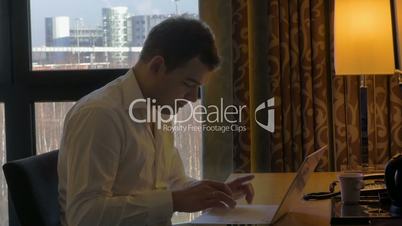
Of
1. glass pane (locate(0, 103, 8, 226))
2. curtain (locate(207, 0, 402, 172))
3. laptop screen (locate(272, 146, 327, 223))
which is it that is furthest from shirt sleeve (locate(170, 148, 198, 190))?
glass pane (locate(0, 103, 8, 226))

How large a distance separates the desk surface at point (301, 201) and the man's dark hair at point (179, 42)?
47 cm

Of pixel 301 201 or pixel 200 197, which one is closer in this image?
pixel 200 197

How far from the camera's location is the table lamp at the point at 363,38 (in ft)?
8.23

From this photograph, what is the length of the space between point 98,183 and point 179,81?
378mm

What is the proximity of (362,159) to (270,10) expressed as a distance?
79cm

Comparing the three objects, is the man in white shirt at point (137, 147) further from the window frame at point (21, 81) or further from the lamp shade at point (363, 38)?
the window frame at point (21, 81)

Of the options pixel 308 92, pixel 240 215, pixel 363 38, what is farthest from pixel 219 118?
pixel 240 215

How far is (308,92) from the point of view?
284 cm

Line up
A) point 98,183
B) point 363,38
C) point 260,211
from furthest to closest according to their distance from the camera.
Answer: point 363,38
point 260,211
point 98,183

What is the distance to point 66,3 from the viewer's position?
3.23 metres

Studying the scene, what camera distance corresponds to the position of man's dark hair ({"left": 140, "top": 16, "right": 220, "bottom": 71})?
1676 millimetres

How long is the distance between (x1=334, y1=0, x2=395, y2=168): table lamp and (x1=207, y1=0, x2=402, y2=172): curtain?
0.29 m

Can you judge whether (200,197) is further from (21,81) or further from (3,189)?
(3,189)

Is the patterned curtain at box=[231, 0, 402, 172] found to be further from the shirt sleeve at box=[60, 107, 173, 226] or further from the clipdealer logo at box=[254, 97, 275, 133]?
the shirt sleeve at box=[60, 107, 173, 226]
